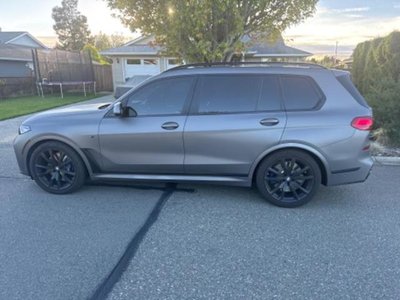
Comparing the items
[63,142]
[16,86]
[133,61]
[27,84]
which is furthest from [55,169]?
[27,84]

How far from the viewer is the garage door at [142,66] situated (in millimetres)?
20906

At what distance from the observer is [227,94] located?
404cm

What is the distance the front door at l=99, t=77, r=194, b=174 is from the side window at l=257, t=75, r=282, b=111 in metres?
0.93

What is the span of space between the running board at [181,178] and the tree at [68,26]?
49727 mm

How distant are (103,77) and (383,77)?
2099cm

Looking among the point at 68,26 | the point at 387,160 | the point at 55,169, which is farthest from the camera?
the point at 68,26

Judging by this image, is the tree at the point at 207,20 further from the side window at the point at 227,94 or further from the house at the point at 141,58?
the house at the point at 141,58

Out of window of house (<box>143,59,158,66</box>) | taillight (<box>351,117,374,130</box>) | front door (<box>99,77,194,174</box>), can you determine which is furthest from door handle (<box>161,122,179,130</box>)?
window of house (<box>143,59,158,66</box>)

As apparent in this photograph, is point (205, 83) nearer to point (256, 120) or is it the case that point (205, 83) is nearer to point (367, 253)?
point (256, 120)

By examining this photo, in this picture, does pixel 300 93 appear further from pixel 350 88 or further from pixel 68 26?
pixel 68 26

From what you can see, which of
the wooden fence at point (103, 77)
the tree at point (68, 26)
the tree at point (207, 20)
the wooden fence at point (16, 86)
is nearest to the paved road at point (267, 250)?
the tree at point (207, 20)

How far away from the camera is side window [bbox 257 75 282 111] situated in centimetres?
396

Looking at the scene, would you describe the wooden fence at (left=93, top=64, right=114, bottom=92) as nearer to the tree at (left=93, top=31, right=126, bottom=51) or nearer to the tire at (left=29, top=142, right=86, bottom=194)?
the tire at (left=29, top=142, right=86, bottom=194)

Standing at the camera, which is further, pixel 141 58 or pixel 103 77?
pixel 103 77
